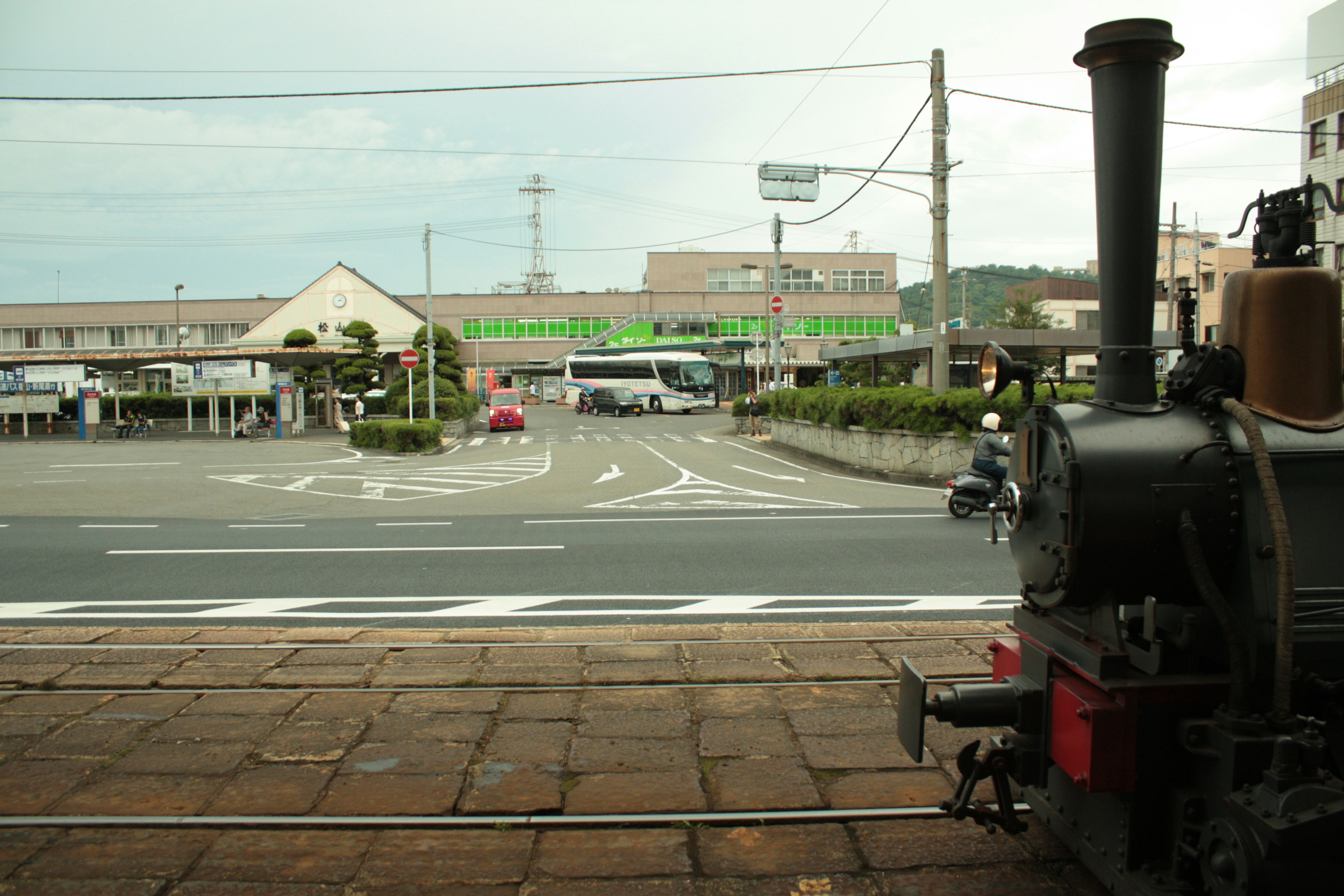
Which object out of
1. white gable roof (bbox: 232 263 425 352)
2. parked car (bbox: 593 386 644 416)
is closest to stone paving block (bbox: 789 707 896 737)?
parked car (bbox: 593 386 644 416)

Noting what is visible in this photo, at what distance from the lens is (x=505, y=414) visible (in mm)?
39312

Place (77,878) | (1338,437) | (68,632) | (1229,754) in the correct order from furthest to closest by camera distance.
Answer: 1. (68,632)
2. (77,878)
3. (1338,437)
4. (1229,754)

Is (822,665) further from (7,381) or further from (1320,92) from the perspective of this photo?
(7,381)

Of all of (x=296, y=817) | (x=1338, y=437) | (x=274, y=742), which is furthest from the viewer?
(x=274, y=742)

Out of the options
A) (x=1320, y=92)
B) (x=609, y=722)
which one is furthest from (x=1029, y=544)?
(x=1320, y=92)

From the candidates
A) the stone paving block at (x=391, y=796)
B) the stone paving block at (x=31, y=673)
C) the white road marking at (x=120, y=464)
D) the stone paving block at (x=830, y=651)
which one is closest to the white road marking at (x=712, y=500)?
the stone paving block at (x=830, y=651)

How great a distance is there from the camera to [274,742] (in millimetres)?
4270

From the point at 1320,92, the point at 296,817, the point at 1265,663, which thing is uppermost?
the point at 1320,92

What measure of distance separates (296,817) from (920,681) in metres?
2.52

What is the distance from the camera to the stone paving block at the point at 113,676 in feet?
16.7

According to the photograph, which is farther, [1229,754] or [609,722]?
[609,722]

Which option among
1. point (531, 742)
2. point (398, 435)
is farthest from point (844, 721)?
point (398, 435)

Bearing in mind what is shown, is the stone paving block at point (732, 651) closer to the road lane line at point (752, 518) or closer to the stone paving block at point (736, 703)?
the stone paving block at point (736, 703)

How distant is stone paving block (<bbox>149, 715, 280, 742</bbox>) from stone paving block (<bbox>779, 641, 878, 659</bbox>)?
299 cm
